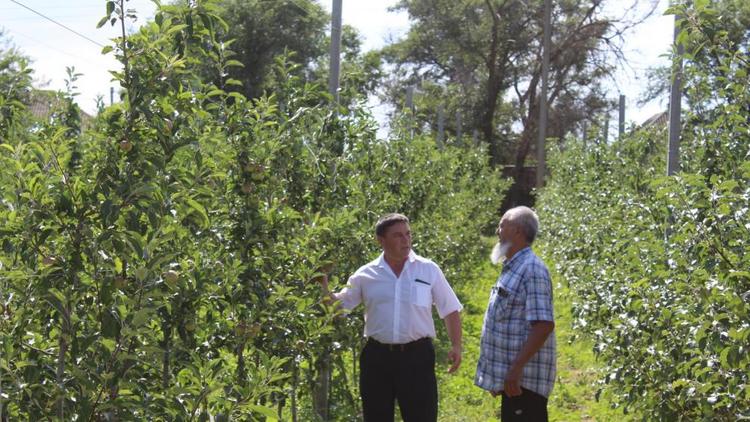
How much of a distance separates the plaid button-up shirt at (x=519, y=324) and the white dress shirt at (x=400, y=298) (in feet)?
1.38

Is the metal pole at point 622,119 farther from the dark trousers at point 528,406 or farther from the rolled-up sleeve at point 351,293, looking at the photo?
the dark trousers at point 528,406

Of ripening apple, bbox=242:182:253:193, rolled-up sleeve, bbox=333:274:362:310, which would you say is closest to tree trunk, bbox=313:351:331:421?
rolled-up sleeve, bbox=333:274:362:310

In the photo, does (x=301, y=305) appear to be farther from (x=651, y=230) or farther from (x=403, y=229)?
(x=651, y=230)

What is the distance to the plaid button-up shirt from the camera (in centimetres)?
448

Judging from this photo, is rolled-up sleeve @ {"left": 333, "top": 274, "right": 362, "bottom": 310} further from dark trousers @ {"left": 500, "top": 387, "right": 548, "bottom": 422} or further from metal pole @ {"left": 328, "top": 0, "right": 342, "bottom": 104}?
metal pole @ {"left": 328, "top": 0, "right": 342, "bottom": 104}

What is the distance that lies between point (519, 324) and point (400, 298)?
0.67 meters

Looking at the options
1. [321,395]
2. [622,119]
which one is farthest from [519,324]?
[622,119]

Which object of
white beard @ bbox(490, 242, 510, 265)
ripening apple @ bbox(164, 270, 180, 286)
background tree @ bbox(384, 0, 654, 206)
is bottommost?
ripening apple @ bbox(164, 270, 180, 286)

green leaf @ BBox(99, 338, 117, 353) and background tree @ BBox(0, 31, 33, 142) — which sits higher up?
background tree @ BBox(0, 31, 33, 142)

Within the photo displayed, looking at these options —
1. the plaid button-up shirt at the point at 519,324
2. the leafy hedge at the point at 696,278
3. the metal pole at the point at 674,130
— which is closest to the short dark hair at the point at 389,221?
the plaid button-up shirt at the point at 519,324

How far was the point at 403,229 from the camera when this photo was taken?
4.94 meters

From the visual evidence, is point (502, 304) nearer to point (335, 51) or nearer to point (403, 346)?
point (403, 346)

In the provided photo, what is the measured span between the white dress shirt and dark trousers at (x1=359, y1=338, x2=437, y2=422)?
7cm

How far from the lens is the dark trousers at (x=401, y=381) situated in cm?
486
